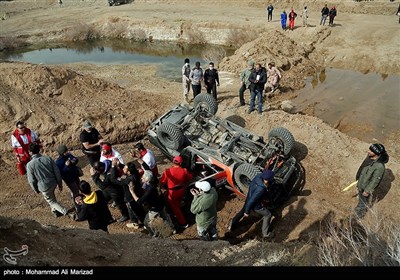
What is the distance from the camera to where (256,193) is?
5828 millimetres

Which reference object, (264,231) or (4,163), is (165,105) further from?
(264,231)

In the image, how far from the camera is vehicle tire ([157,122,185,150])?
774cm

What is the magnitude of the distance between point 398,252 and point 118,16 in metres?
29.0

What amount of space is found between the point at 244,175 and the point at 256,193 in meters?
0.93

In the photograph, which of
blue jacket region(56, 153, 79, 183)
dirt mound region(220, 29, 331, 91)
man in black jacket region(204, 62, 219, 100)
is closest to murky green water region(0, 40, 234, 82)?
dirt mound region(220, 29, 331, 91)

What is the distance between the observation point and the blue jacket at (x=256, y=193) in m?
5.80

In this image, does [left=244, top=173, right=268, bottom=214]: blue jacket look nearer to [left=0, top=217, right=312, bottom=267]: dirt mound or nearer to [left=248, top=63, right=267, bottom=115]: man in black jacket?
[left=0, top=217, right=312, bottom=267]: dirt mound

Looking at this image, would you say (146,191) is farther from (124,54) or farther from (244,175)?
(124,54)

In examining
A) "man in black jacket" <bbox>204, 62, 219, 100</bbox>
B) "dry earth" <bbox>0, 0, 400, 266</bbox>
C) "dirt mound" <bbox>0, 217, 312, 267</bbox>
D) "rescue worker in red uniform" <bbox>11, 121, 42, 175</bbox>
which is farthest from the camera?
"man in black jacket" <bbox>204, 62, 219, 100</bbox>

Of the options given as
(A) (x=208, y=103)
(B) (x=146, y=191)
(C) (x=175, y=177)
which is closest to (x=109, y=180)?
(B) (x=146, y=191)

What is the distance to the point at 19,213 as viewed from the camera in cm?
691

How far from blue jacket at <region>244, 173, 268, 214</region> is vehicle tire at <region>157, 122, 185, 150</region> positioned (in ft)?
8.02

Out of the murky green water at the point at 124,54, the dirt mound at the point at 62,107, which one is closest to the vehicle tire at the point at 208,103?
the dirt mound at the point at 62,107

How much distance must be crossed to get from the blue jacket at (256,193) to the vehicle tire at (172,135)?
8.02 ft
